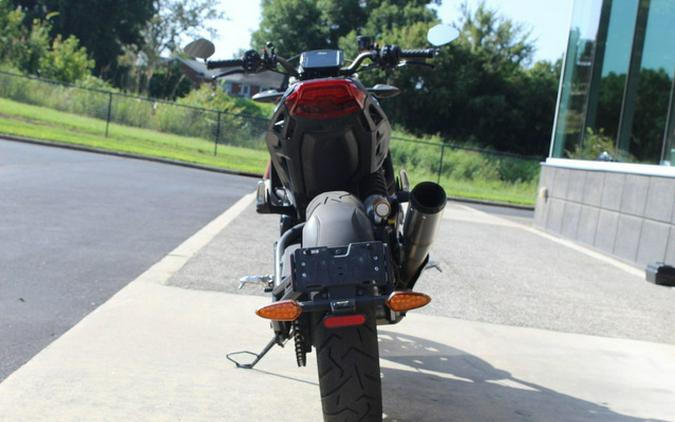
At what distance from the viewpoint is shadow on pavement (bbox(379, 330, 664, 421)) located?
4.13m

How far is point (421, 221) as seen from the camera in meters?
4.06

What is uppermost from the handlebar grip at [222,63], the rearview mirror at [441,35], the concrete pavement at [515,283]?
the rearview mirror at [441,35]

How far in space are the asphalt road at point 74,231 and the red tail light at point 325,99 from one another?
6.29ft

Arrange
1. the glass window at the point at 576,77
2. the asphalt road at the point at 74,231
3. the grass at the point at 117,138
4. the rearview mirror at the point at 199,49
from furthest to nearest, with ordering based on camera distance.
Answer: the grass at the point at 117,138 → the glass window at the point at 576,77 → the asphalt road at the point at 74,231 → the rearview mirror at the point at 199,49

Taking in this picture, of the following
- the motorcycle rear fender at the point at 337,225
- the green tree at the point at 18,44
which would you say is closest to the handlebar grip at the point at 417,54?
the motorcycle rear fender at the point at 337,225

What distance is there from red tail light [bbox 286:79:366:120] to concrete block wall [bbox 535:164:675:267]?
708 cm

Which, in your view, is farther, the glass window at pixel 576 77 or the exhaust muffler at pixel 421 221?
the glass window at pixel 576 77

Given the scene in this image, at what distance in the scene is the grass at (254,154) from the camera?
25.5 metres

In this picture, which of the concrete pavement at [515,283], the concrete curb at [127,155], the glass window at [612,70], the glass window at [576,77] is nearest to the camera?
the concrete pavement at [515,283]

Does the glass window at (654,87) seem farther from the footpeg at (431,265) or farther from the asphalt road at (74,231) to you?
the footpeg at (431,265)

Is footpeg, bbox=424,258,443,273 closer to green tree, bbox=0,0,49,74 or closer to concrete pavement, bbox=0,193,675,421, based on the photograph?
concrete pavement, bbox=0,193,675,421

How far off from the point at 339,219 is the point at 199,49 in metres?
1.82

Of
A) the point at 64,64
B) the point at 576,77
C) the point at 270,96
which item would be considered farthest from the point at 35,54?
the point at 270,96

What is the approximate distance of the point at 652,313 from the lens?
739 cm
